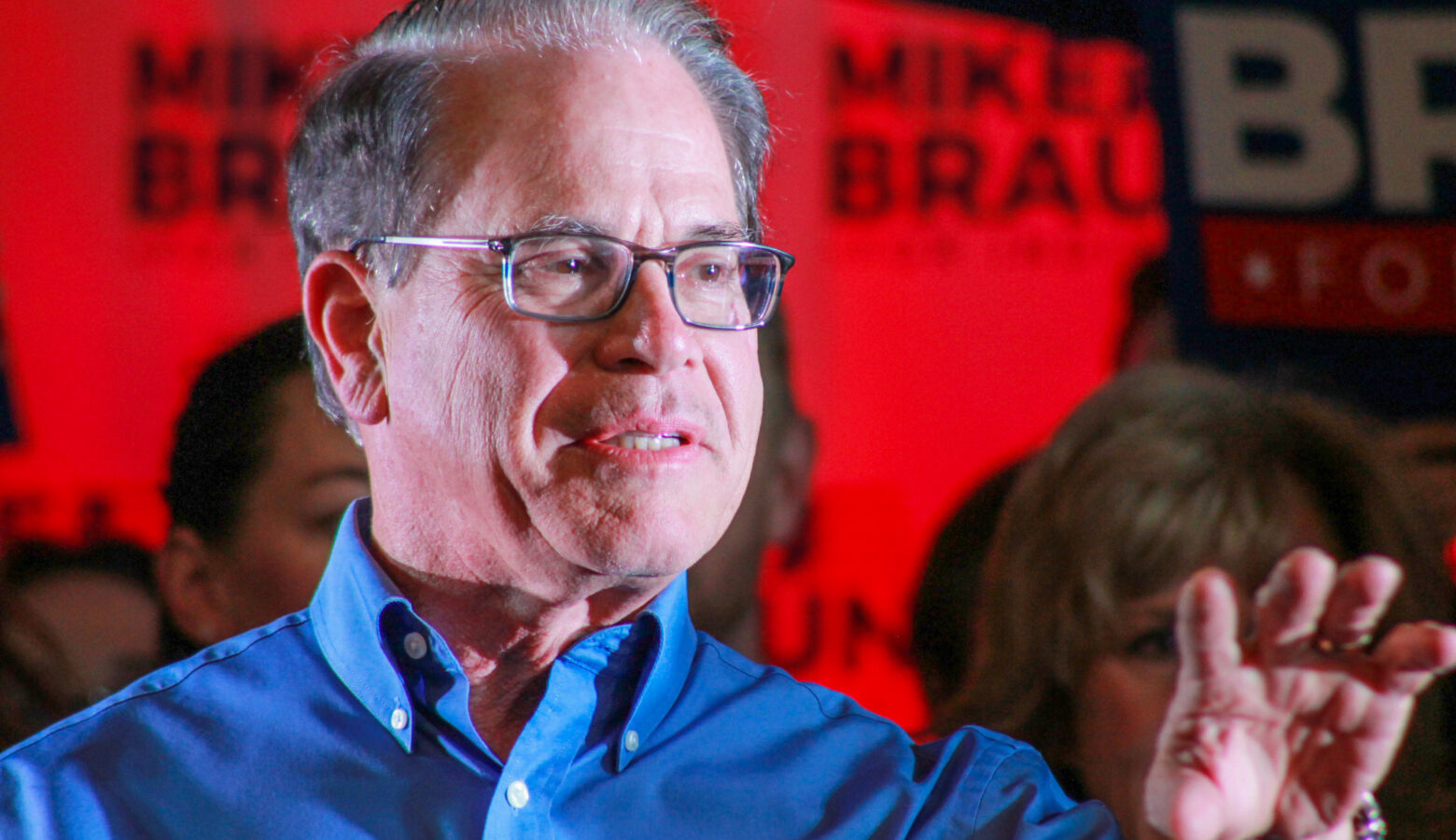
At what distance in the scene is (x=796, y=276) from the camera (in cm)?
362

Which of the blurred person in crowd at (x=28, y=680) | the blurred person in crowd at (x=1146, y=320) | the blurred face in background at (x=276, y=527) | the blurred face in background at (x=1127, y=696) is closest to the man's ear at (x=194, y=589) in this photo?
the blurred face in background at (x=276, y=527)

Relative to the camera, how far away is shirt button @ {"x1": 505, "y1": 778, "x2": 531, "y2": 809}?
1.21 meters

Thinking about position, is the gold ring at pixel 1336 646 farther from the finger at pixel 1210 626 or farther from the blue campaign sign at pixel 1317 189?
the blue campaign sign at pixel 1317 189

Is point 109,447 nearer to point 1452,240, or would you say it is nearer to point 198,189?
point 198,189

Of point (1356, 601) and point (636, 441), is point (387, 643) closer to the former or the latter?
point (636, 441)

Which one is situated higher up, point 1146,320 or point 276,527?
point 1146,320

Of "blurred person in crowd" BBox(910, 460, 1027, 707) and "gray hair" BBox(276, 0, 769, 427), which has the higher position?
"gray hair" BBox(276, 0, 769, 427)

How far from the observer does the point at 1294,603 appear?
106 cm

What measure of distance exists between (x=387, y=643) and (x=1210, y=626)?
0.69 metres

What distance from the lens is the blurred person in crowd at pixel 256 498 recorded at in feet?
6.77

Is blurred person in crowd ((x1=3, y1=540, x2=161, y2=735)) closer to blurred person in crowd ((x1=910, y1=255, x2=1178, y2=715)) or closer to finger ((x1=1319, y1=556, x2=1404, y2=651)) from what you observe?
blurred person in crowd ((x1=910, y1=255, x2=1178, y2=715))

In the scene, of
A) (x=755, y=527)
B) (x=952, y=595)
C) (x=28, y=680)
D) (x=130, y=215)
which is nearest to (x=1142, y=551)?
(x=952, y=595)

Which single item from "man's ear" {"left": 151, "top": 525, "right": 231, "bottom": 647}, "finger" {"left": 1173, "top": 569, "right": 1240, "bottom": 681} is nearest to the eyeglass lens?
"finger" {"left": 1173, "top": 569, "right": 1240, "bottom": 681}

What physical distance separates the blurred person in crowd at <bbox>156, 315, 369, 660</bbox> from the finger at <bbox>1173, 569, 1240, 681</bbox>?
128cm
